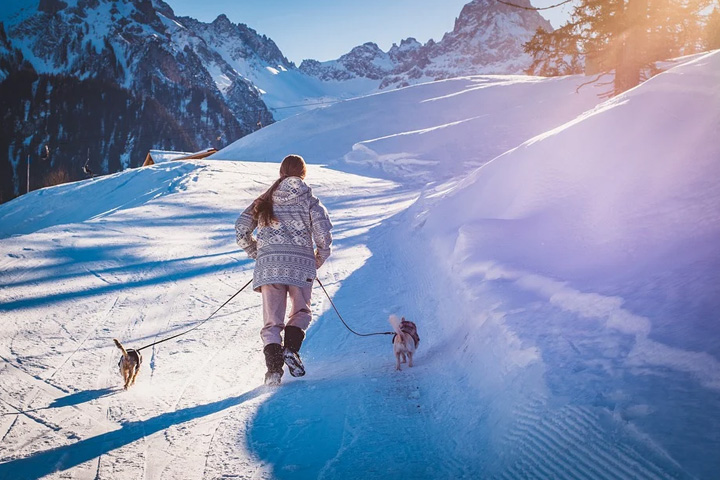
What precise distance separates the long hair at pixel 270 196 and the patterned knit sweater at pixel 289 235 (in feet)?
0.16

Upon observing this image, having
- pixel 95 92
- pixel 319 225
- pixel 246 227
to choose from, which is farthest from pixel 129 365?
pixel 95 92

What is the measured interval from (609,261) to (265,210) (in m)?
2.69

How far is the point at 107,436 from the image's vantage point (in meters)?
2.61

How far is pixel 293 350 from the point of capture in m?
3.47

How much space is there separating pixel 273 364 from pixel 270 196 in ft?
4.48

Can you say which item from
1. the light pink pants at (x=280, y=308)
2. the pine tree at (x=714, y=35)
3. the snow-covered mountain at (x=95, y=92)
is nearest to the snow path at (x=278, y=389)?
the light pink pants at (x=280, y=308)

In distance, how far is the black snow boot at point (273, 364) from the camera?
3.33 m

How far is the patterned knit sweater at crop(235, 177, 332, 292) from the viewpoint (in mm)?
3504

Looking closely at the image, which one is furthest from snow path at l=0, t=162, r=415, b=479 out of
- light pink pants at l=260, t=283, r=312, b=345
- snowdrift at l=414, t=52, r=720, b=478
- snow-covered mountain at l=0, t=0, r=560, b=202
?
snow-covered mountain at l=0, t=0, r=560, b=202

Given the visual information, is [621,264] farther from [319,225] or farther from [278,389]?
[278,389]

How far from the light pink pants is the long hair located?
0.56 m

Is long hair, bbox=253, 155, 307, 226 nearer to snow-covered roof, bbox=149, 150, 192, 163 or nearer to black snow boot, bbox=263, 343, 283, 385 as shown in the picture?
black snow boot, bbox=263, 343, 283, 385

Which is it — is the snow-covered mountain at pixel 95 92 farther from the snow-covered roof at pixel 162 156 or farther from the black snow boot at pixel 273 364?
Answer: the black snow boot at pixel 273 364

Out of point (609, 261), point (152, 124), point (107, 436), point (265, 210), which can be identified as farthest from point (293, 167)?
point (152, 124)
